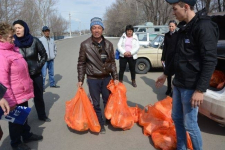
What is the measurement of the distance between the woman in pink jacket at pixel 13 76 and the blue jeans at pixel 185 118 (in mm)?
2048

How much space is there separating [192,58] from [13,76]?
7.26ft

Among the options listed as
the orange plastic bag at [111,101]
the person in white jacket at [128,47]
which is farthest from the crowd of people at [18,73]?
the person in white jacket at [128,47]

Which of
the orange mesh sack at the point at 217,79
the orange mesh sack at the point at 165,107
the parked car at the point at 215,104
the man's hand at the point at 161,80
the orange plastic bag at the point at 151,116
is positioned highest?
the man's hand at the point at 161,80

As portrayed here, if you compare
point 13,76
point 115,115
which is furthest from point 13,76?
point 115,115

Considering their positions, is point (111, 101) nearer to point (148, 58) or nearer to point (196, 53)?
point (196, 53)

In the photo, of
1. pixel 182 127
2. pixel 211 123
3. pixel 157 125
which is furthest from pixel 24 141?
pixel 211 123

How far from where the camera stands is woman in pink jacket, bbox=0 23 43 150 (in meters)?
2.36

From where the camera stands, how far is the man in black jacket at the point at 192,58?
1.90 metres

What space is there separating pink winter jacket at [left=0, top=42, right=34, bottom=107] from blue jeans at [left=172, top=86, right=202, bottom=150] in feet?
6.72

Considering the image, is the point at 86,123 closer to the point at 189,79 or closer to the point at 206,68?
the point at 189,79

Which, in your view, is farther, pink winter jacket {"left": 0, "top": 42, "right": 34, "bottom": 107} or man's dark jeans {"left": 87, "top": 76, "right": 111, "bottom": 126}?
man's dark jeans {"left": 87, "top": 76, "right": 111, "bottom": 126}

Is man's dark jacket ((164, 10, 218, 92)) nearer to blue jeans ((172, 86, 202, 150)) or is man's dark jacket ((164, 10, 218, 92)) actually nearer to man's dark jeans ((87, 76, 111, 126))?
blue jeans ((172, 86, 202, 150))

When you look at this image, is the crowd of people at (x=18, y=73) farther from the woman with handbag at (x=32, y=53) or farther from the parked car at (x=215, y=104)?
the parked car at (x=215, y=104)

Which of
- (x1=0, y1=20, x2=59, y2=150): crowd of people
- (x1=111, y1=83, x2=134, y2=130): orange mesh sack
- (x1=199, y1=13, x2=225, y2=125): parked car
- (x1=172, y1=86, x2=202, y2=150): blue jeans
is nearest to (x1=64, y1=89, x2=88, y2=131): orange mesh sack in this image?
(x1=111, y1=83, x2=134, y2=130): orange mesh sack
